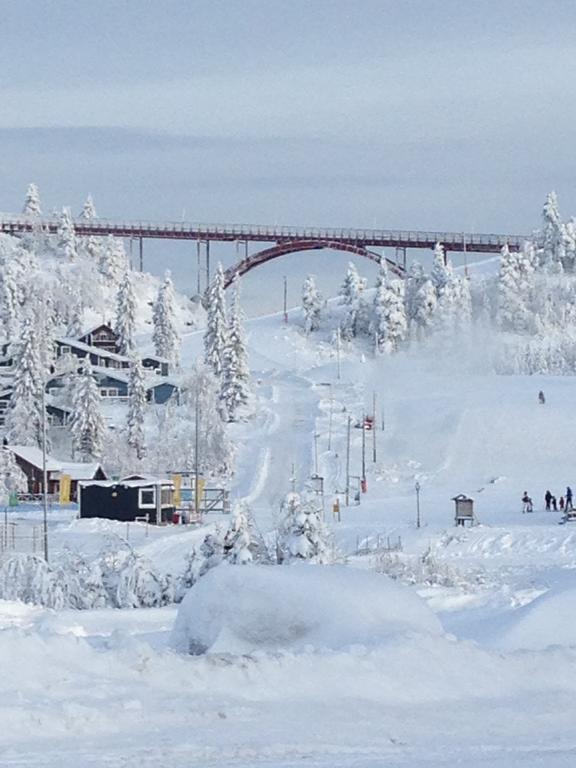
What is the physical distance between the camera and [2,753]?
7.31 m

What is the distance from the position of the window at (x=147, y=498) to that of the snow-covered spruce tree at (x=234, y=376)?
18.6 m

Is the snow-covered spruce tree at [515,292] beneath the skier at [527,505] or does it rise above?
above

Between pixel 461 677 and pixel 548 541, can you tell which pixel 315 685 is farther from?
pixel 548 541

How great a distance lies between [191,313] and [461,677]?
92.0 m

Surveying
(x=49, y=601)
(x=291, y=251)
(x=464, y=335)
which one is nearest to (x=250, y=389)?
(x=464, y=335)

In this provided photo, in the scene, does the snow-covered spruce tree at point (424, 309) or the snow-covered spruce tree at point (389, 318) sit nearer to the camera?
the snow-covered spruce tree at point (389, 318)

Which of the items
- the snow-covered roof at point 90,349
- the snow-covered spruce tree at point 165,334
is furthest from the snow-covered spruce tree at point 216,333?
the snow-covered roof at point 90,349

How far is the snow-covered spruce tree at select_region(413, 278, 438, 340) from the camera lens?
8681 cm

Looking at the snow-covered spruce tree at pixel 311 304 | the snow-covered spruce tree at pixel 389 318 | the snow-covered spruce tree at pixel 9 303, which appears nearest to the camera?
the snow-covered spruce tree at pixel 9 303

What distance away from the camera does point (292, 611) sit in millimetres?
9828

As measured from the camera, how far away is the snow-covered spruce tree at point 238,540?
1074 inches

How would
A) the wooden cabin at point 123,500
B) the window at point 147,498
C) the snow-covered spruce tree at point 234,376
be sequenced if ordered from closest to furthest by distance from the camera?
1. the wooden cabin at point 123,500
2. the window at point 147,498
3. the snow-covered spruce tree at point 234,376

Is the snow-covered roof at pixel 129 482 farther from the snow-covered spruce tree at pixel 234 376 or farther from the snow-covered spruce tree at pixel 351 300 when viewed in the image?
the snow-covered spruce tree at pixel 351 300

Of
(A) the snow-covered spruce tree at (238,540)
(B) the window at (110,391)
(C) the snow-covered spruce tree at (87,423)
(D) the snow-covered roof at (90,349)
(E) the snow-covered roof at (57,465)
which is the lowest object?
(A) the snow-covered spruce tree at (238,540)
